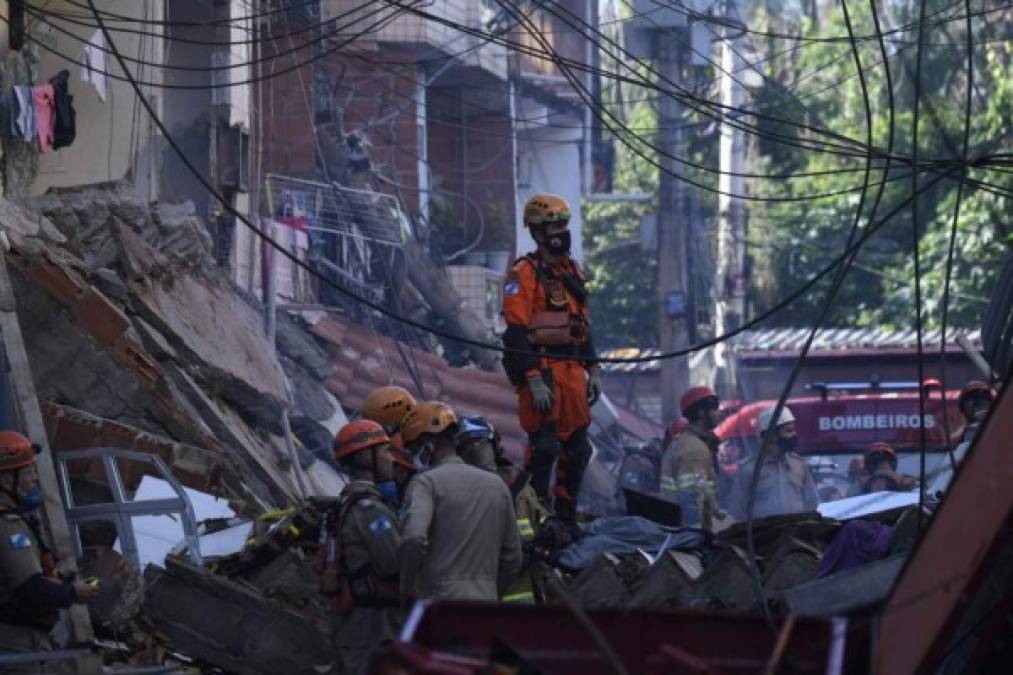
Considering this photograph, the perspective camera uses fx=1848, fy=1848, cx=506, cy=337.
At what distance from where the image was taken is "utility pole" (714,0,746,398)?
93.8 ft

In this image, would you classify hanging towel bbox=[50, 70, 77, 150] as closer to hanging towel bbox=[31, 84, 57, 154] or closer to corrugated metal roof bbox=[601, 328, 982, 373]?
hanging towel bbox=[31, 84, 57, 154]

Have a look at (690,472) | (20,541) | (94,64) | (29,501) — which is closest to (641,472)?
(690,472)

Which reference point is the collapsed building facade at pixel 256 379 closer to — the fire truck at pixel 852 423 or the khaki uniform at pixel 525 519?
the khaki uniform at pixel 525 519

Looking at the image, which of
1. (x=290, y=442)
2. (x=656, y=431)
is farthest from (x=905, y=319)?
(x=290, y=442)

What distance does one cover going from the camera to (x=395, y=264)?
22391 millimetres

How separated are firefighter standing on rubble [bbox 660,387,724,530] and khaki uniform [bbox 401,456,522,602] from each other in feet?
13.4

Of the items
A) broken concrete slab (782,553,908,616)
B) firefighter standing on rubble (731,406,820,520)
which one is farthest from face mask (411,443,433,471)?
firefighter standing on rubble (731,406,820,520)

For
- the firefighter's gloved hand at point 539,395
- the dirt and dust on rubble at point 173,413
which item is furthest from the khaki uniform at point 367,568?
the firefighter's gloved hand at point 539,395

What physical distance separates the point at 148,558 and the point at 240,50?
10.0m

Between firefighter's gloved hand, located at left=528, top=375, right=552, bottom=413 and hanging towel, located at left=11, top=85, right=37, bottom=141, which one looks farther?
hanging towel, located at left=11, top=85, right=37, bottom=141

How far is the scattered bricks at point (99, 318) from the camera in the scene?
12391 mm

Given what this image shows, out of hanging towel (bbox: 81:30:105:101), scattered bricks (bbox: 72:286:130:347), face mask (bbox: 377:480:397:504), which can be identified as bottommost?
face mask (bbox: 377:480:397:504)

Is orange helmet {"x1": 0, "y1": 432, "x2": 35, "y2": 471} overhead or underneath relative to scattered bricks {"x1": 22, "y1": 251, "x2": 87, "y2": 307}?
underneath

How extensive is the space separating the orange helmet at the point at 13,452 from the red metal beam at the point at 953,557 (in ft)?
14.9
